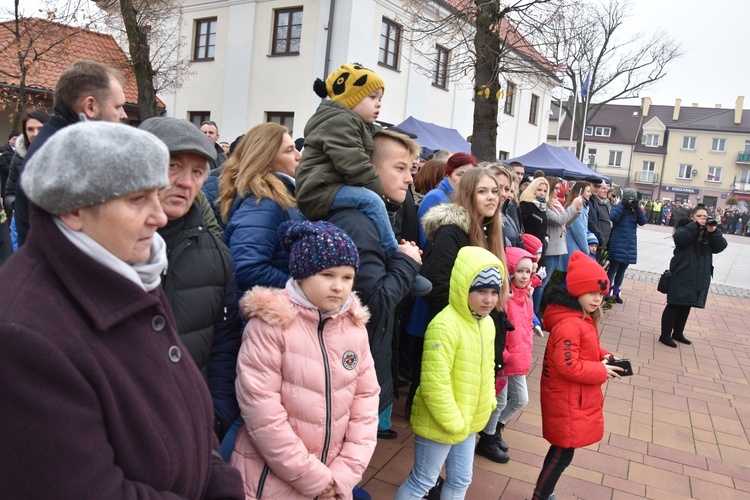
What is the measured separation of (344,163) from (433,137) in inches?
420

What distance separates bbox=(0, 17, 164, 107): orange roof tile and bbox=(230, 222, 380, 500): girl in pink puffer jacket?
7.26 m

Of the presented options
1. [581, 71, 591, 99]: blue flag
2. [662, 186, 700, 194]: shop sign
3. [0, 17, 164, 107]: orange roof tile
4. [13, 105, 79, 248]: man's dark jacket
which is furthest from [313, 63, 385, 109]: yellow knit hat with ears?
[662, 186, 700, 194]: shop sign

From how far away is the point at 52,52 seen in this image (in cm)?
1210

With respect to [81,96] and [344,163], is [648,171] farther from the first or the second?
[81,96]

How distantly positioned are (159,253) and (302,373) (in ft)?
2.96

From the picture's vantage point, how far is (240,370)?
2.05 metres

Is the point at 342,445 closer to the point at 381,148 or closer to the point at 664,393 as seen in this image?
the point at 381,148

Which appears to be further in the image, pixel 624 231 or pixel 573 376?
pixel 624 231

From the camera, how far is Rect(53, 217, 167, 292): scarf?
1105 mm

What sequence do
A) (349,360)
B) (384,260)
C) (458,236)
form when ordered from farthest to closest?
(458,236) < (384,260) < (349,360)

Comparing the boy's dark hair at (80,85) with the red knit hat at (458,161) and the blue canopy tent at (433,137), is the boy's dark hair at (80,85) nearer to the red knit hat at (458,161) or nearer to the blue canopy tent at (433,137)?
the red knit hat at (458,161)

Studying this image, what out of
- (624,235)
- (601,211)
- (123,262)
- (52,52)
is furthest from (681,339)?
(52,52)

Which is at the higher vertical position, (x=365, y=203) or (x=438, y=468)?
(x=365, y=203)

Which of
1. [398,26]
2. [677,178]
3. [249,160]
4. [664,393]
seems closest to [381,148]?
[249,160]
